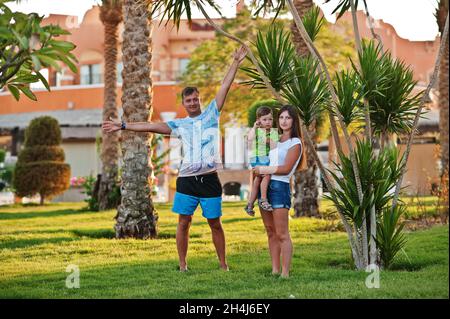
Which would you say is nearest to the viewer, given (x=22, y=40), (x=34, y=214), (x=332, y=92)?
(x=22, y=40)

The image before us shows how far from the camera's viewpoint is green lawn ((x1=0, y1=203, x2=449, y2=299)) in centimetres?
672

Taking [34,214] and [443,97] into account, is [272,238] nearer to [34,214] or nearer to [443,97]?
[34,214]

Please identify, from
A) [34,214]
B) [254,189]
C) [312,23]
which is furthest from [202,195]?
[34,214]

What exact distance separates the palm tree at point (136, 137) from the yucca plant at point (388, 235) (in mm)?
4545

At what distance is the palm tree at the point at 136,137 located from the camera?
1180 centimetres

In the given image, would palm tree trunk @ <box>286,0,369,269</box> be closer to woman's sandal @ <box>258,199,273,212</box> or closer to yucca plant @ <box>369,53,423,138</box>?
yucca plant @ <box>369,53,423,138</box>

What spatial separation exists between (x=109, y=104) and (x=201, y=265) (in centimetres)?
1242

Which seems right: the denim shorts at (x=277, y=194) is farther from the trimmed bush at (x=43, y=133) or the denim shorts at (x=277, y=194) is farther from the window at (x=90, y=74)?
the window at (x=90, y=74)

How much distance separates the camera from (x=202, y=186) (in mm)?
7590

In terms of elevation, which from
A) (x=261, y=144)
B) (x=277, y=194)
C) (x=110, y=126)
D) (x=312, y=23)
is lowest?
(x=277, y=194)

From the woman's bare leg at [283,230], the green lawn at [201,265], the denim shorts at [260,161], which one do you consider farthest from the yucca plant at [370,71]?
the green lawn at [201,265]

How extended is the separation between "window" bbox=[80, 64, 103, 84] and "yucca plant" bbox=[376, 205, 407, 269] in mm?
34093

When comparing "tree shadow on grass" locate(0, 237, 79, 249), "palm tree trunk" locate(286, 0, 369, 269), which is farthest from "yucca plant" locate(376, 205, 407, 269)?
"tree shadow on grass" locate(0, 237, 79, 249)
